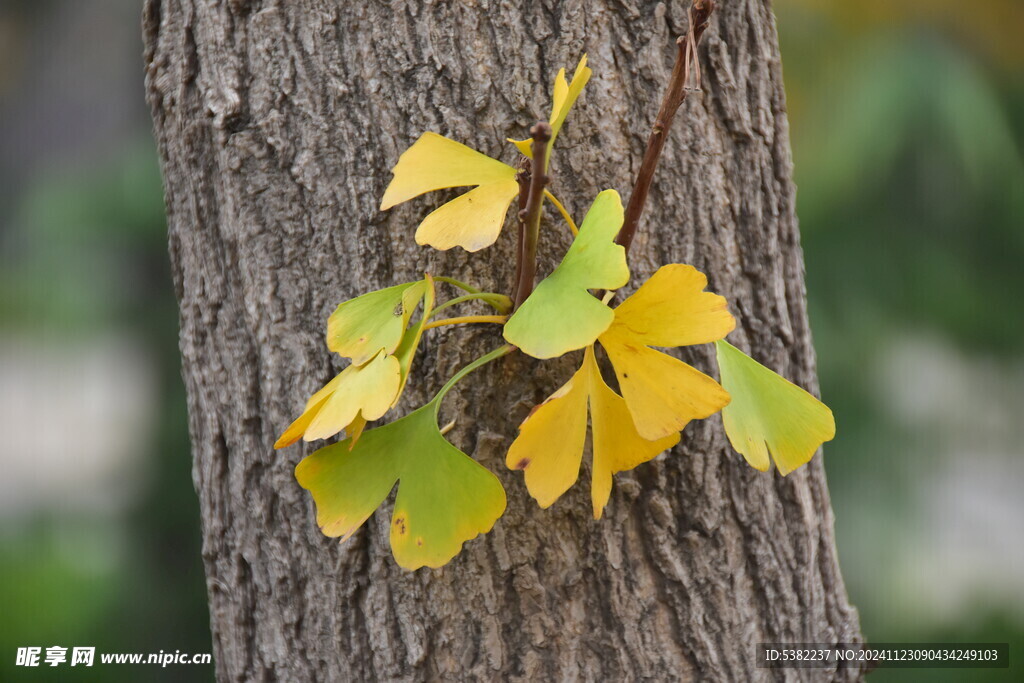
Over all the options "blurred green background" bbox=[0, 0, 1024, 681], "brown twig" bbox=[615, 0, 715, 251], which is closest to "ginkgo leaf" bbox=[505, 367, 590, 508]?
"brown twig" bbox=[615, 0, 715, 251]

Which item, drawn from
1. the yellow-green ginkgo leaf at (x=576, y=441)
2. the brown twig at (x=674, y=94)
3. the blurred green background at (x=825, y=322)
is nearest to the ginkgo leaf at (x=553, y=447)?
the yellow-green ginkgo leaf at (x=576, y=441)

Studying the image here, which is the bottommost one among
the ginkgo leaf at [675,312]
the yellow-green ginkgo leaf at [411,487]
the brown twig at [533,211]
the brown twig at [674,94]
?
the yellow-green ginkgo leaf at [411,487]

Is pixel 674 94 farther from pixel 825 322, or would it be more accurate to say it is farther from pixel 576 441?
pixel 825 322

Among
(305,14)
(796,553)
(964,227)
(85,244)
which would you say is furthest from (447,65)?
(964,227)

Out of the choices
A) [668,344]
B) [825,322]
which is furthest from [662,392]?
[825,322]

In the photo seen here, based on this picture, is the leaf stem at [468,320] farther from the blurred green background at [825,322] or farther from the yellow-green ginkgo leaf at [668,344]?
the blurred green background at [825,322]

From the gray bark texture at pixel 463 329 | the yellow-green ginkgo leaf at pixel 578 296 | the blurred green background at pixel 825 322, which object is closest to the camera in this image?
the yellow-green ginkgo leaf at pixel 578 296

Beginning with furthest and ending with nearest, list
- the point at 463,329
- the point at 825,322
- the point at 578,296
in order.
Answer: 1. the point at 825,322
2. the point at 463,329
3. the point at 578,296
